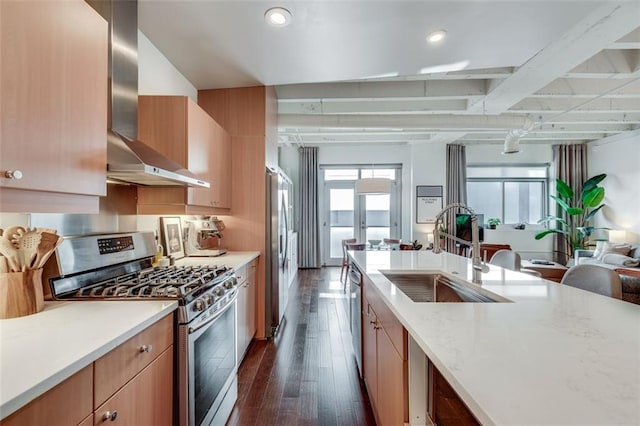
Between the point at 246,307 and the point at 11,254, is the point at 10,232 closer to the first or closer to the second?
the point at 11,254

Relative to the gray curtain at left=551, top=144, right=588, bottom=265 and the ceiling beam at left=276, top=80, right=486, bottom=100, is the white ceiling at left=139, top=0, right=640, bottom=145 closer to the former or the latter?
the ceiling beam at left=276, top=80, right=486, bottom=100

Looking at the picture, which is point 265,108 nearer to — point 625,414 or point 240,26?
point 240,26

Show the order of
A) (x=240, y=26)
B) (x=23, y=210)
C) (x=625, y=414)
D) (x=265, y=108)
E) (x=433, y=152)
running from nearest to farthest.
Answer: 1. (x=625, y=414)
2. (x=23, y=210)
3. (x=240, y=26)
4. (x=265, y=108)
5. (x=433, y=152)

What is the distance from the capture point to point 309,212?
689cm

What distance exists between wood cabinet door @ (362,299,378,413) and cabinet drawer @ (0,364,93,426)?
1.33 meters

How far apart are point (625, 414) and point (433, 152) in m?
6.74

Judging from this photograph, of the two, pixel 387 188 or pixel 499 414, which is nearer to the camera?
pixel 499 414

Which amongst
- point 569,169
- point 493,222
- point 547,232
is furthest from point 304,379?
point 569,169

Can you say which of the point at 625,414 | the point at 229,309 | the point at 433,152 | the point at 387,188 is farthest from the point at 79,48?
the point at 433,152

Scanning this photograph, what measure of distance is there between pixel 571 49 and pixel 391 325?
9.98ft

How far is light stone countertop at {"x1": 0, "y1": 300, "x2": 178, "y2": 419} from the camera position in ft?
2.28

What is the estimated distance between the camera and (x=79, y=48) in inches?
45.7

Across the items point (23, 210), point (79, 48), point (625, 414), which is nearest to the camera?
point (625, 414)

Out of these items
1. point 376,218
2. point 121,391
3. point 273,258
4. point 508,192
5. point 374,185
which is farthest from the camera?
point 376,218
